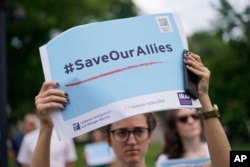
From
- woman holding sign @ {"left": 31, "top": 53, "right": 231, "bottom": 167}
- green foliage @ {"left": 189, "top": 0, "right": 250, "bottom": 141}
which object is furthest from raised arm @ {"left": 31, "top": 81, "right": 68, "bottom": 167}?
green foliage @ {"left": 189, "top": 0, "right": 250, "bottom": 141}

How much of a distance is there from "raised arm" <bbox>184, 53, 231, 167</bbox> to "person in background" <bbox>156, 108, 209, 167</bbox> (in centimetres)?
230

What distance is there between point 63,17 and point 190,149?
1148 inches

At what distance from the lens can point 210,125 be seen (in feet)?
11.1

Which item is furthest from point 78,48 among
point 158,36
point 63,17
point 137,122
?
point 63,17

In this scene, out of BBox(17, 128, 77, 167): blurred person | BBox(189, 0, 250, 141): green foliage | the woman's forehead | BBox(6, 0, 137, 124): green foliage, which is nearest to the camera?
the woman's forehead

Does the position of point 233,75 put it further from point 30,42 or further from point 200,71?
point 200,71

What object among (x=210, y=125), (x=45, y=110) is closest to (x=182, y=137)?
(x=210, y=125)

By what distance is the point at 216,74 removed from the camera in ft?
172

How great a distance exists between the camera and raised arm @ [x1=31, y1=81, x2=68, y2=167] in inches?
126

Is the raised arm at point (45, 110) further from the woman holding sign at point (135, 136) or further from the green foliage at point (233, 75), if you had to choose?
the green foliage at point (233, 75)

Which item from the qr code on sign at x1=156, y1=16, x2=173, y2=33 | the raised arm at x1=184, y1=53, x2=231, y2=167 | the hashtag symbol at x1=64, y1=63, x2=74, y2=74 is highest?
the qr code on sign at x1=156, y1=16, x2=173, y2=33

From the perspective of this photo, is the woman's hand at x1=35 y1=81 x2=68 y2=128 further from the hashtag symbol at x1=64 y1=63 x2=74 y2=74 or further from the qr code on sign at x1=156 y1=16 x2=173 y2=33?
the qr code on sign at x1=156 y1=16 x2=173 y2=33

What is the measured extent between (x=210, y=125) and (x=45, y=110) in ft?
2.64

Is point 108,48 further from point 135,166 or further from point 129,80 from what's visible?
point 135,166
